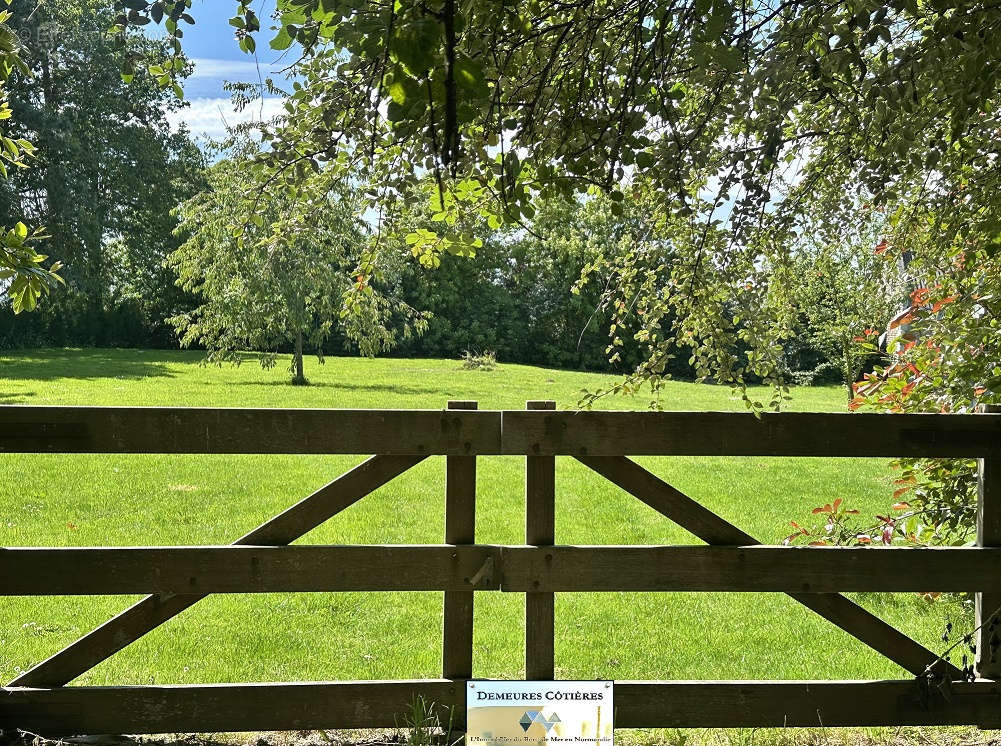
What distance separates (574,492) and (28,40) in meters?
25.6

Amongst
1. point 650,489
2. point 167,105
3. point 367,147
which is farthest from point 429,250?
point 167,105

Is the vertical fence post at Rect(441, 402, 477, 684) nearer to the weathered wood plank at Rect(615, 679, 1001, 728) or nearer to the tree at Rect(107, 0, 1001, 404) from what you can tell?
the weathered wood plank at Rect(615, 679, 1001, 728)

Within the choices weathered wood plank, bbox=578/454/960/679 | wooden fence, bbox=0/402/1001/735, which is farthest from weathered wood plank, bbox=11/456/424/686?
weathered wood plank, bbox=578/454/960/679

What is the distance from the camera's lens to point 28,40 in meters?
27.3

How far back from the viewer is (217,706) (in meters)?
3.32

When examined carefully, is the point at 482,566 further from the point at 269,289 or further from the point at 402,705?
the point at 269,289

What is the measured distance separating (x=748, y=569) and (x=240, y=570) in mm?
1878

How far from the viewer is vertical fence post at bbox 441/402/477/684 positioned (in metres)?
3.40

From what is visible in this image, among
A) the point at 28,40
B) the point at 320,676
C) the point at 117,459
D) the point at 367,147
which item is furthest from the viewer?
the point at 28,40

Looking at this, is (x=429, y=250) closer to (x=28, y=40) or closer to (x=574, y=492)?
(x=574, y=492)

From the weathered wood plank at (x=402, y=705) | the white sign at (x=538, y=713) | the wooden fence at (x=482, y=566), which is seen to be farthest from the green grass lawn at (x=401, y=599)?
the weathered wood plank at (x=402, y=705)

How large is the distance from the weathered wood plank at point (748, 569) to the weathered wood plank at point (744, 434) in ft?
1.22

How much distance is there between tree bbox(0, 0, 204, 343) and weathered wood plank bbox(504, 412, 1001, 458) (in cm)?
2644

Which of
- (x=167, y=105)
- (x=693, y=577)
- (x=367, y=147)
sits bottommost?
(x=693, y=577)
